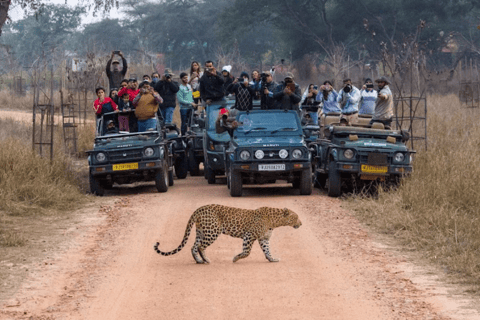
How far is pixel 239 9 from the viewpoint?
5238cm

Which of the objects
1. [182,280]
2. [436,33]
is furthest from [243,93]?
[436,33]

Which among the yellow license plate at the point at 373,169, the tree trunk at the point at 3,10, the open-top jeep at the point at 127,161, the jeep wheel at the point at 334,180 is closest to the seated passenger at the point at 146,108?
the open-top jeep at the point at 127,161

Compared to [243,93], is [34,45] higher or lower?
higher

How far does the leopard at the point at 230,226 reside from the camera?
926 centimetres

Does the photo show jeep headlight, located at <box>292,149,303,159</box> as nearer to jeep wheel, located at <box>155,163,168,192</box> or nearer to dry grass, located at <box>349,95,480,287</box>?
dry grass, located at <box>349,95,480,287</box>

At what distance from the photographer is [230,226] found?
9312 millimetres

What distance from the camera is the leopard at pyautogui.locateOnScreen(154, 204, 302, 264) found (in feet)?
30.4

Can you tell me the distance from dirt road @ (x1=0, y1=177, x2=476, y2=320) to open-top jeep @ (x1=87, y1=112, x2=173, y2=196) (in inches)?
112

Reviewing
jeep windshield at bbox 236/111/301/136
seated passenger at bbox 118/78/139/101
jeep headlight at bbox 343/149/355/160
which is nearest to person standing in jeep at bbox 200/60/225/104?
seated passenger at bbox 118/78/139/101

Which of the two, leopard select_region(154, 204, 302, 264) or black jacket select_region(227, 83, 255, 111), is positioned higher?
black jacket select_region(227, 83, 255, 111)

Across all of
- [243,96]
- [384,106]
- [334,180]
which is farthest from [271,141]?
[384,106]

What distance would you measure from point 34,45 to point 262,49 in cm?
2294

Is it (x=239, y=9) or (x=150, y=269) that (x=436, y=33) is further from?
(x=150, y=269)

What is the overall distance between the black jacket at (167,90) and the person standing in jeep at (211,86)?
1075mm
